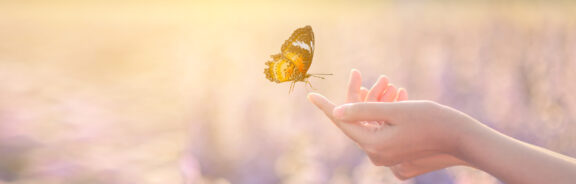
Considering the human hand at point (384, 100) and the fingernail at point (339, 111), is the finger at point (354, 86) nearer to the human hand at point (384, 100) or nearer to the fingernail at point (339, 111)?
the human hand at point (384, 100)

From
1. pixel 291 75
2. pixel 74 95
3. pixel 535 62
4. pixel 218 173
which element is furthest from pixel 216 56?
pixel 74 95

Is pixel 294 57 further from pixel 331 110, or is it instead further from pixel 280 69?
pixel 331 110

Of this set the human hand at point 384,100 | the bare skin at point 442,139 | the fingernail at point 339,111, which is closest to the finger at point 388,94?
the human hand at point 384,100

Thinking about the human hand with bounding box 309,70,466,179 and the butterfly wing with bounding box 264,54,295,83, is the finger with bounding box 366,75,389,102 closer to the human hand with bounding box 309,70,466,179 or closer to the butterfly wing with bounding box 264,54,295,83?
the human hand with bounding box 309,70,466,179

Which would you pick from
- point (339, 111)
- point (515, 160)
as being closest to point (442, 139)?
point (515, 160)

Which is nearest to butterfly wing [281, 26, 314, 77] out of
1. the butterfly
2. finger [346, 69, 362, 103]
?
the butterfly

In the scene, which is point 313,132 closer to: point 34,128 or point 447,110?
point 447,110
